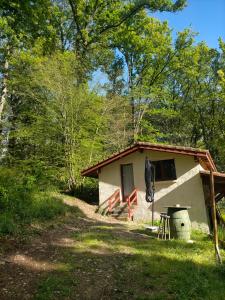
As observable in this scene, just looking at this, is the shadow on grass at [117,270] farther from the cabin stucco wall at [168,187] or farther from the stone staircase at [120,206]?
the stone staircase at [120,206]

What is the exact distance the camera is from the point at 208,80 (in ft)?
107

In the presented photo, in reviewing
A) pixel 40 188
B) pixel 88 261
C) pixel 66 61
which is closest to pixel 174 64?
pixel 66 61

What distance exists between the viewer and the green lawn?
5758mm

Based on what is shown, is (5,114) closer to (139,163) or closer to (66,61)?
(66,61)

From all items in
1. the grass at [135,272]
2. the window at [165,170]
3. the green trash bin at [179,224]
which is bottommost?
the grass at [135,272]

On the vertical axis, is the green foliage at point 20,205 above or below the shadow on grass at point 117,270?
above

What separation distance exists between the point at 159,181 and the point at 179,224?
530 cm

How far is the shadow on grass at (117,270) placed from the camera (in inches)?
227

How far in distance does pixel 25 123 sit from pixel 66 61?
5.90 m

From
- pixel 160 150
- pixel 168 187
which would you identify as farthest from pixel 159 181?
pixel 160 150

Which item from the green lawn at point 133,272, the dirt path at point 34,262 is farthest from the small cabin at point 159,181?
the dirt path at point 34,262

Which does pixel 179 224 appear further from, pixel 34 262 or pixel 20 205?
pixel 20 205

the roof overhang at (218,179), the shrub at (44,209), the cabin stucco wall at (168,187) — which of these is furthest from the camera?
the cabin stucco wall at (168,187)

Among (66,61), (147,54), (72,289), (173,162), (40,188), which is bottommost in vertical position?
(72,289)
